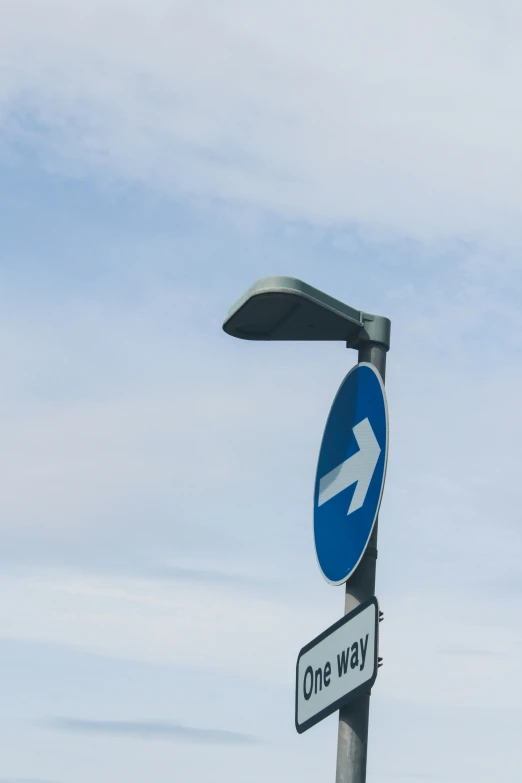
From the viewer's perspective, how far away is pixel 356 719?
13.6 ft

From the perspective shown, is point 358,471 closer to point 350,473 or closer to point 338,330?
point 350,473

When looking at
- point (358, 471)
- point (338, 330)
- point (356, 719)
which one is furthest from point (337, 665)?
point (338, 330)

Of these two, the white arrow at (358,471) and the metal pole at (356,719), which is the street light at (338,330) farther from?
the white arrow at (358,471)

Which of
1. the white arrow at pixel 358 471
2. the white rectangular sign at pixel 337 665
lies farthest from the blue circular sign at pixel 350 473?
the white rectangular sign at pixel 337 665

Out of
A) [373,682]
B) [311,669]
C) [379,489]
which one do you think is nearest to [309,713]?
[311,669]

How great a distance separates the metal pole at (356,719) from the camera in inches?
161

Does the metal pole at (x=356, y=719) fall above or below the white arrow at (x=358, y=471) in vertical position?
below

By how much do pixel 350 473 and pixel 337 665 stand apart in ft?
2.60

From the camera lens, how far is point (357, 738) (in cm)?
415

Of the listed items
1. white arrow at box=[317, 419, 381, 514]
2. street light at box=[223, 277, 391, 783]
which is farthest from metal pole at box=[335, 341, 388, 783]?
white arrow at box=[317, 419, 381, 514]

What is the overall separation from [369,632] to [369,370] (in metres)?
1.17

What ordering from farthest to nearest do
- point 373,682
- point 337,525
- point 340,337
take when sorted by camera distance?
point 340,337 < point 337,525 < point 373,682

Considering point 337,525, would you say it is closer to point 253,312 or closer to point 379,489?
point 379,489

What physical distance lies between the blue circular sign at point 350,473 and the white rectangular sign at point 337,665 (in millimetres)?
248
